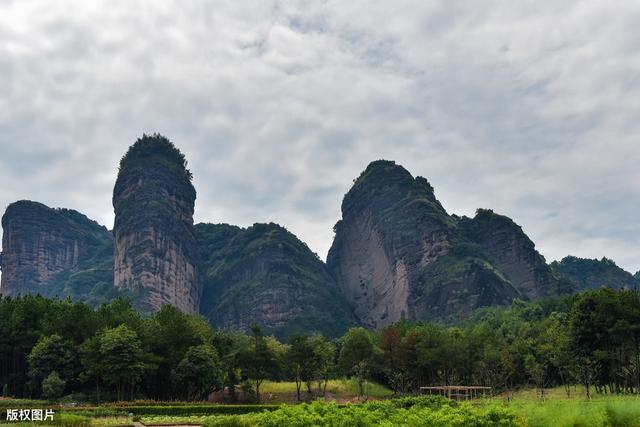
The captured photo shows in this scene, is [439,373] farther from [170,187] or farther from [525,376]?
[170,187]

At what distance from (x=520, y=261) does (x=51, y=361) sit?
167982 mm

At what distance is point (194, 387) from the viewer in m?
56.8

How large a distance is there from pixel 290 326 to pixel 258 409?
459 ft

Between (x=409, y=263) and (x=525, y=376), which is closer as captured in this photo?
(x=525, y=376)

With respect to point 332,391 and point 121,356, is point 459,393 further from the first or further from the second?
point 121,356

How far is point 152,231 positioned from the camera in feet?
595

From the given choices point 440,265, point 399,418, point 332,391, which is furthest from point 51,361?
point 440,265

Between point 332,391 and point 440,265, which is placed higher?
point 440,265

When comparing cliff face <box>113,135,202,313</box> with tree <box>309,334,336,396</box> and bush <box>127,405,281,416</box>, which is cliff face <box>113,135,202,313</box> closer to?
tree <box>309,334,336,396</box>

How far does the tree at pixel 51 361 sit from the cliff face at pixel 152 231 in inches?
4646

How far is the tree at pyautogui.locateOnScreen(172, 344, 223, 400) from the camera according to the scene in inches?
2184

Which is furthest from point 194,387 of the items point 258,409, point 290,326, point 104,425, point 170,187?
point 170,187

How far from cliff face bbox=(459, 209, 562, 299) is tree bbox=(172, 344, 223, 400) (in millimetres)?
142420

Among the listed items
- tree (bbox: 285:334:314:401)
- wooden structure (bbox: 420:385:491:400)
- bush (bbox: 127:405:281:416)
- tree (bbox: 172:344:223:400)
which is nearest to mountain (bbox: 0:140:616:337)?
wooden structure (bbox: 420:385:491:400)
